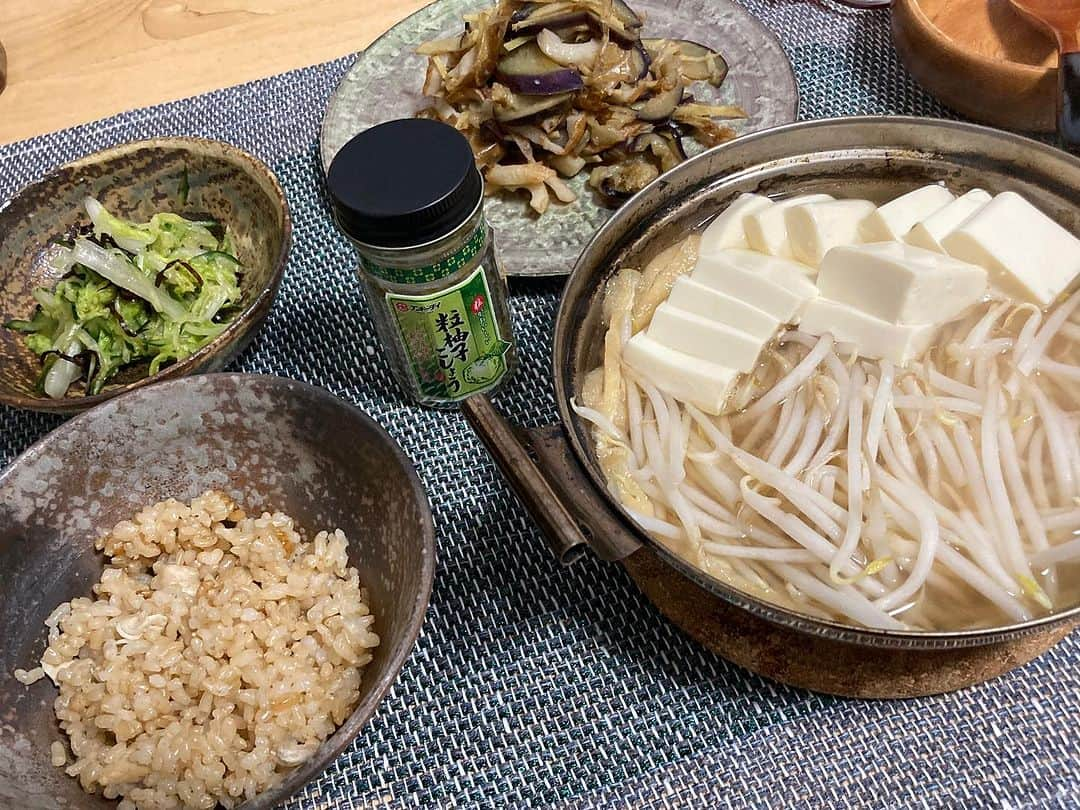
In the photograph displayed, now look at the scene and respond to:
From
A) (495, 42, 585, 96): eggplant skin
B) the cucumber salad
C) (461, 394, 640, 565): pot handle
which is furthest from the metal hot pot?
the cucumber salad

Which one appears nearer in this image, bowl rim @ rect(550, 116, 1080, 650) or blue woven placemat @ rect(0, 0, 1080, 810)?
bowl rim @ rect(550, 116, 1080, 650)

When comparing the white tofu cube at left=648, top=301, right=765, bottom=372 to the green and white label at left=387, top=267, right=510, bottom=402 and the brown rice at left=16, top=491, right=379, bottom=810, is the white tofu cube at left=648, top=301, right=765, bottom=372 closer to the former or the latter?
the green and white label at left=387, top=267, right=510, bottom=402

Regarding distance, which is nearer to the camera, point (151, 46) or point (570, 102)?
point (570, 102)

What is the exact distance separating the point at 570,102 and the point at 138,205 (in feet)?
3.21

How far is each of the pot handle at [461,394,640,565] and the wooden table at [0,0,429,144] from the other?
1694 mm

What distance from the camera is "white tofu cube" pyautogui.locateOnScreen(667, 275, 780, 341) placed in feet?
4.45

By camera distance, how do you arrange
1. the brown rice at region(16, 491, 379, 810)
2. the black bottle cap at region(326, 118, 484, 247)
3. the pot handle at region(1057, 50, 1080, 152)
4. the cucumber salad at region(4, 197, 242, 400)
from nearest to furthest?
1. the brown rice at region(16, 491, 379, 810)
2. the black bottle cap at region(326, 118, 484, 247)
3. the pot handle at region(1057, 50, 1080, 152)
4. the cucumber salad at region(4, 197, 242, 400)

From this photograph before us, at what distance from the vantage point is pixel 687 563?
3.59ft

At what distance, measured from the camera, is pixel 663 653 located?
1.35 m

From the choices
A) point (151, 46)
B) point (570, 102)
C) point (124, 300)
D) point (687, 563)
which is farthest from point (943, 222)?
point (151, 46)

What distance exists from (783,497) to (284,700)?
765 millimetres

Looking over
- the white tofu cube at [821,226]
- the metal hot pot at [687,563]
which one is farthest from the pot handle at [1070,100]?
the white tofu cube at [821,226]

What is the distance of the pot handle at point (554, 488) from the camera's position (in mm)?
1084

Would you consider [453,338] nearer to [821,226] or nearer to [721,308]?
[721,308]
